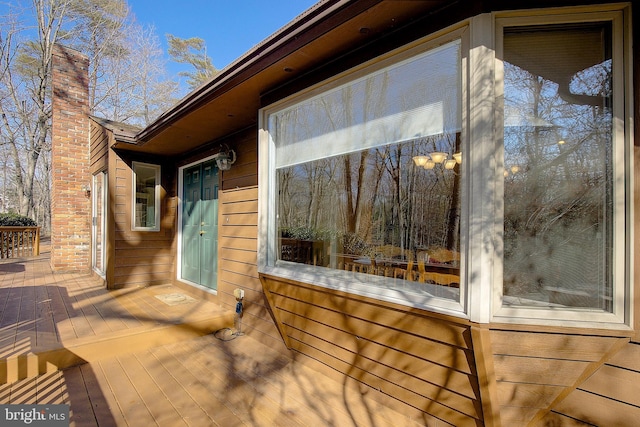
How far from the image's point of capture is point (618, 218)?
4.36ft

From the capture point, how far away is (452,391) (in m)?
1.61

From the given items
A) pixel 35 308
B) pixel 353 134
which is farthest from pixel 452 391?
pixel 35 308

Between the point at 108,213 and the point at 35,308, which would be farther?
the point at 108,213

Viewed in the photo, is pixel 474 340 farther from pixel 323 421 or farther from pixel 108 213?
pixel 108 213

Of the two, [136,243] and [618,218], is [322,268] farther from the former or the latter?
[136,243]

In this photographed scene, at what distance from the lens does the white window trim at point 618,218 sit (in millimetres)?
1309

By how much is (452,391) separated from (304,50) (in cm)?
215

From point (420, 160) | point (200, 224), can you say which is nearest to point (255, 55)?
point (420, 160)

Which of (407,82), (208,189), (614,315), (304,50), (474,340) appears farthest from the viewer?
(208,189)

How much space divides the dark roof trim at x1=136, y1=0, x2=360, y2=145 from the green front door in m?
1.06

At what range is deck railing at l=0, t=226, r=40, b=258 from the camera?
7.22m

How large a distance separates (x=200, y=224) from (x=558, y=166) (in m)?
4.09

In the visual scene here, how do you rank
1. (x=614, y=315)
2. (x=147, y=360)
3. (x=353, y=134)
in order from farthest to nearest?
(x=147, y=360) → (x=353, y=134) → (x=614, y=315)

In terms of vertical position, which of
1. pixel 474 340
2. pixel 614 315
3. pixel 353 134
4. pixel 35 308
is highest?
pixel 353 134
